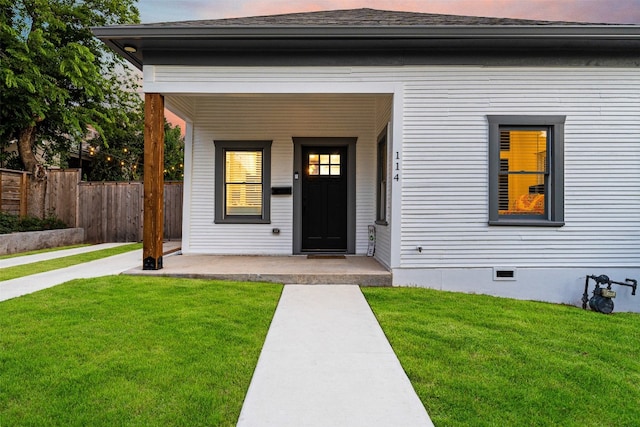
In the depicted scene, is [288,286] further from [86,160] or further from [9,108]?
[86,160]

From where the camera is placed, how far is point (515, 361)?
2.65 metres

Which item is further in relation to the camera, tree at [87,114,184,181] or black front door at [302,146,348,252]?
tree at [87,114,184,181]

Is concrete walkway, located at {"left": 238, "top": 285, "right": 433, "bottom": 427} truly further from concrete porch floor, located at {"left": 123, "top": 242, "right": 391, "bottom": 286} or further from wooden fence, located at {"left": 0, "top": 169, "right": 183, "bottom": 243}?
wooden fence, located at {"left": 0, "top": 169, "right": 183, "bottom": 243}

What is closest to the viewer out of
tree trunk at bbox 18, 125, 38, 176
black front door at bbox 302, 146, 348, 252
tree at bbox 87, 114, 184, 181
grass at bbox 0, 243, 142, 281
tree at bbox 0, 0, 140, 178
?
grass at bbox 0, 243, 142, 281

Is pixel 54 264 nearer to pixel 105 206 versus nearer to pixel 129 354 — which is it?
pixel 105 206

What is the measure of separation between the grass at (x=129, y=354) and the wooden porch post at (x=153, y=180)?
0.81 metres

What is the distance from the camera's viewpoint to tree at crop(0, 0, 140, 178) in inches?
345

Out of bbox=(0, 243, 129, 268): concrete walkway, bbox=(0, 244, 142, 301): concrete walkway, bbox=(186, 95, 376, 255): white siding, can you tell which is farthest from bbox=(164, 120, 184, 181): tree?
bbox=(0, 244, 142, 301): concrete walkway

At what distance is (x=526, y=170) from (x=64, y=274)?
6871 millimetres

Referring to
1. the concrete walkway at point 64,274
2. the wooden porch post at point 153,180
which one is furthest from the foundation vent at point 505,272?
the concrete walkway at point 64,274

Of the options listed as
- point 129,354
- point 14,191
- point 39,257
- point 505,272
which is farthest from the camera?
point 14,191

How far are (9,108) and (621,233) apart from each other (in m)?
12.9

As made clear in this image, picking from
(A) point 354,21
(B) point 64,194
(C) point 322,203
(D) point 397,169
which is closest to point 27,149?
(B) point 64,194

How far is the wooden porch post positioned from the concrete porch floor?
0.97 feet
